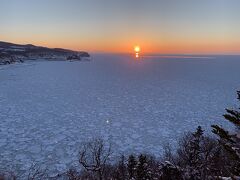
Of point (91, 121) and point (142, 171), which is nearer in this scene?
point (142, 171)

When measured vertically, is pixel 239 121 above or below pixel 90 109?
above

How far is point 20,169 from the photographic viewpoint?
16078 mm

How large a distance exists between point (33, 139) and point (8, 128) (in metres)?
4.21

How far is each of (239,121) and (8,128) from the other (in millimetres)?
24063

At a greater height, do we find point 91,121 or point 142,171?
point 142,171

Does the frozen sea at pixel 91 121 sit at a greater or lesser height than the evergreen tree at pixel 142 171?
lesser

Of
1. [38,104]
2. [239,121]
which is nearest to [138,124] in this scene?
[38,104]

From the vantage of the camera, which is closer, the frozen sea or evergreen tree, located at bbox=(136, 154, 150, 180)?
evergreen tree, located at bbox=(136, 154, 150, 180)

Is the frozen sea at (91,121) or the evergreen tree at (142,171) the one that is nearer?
the evergreen tree at (142,171)

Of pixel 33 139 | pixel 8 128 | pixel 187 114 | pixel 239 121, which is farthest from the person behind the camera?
pixel 187 114

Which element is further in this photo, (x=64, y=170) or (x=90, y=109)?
(x=90, y=109)

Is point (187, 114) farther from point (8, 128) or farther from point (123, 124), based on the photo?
point (8, 128)

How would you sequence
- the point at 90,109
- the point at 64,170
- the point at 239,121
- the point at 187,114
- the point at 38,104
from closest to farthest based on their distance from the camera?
1. the point at 239,121
2. the point at 64,170
3. the point at 187,114
4. the point at 90,109
5. the point at 38,104

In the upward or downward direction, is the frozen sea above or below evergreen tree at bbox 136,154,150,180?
below
